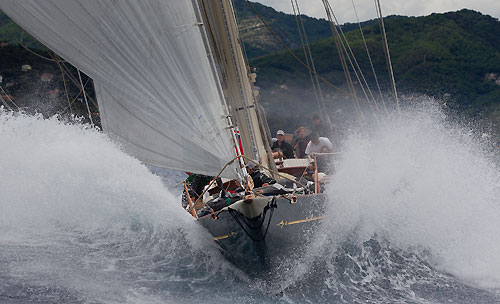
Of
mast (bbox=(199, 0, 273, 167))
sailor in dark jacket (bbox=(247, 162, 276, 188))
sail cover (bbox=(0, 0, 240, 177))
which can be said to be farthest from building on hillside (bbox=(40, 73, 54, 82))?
sail cover (bbox=(0, 0, 240, 177))

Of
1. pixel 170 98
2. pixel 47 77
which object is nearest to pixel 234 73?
pixel 170 98

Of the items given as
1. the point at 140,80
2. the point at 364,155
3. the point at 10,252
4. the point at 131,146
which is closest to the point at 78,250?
the point at 10,252

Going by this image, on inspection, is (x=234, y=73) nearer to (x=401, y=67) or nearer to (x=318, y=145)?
(x=318, y=145)

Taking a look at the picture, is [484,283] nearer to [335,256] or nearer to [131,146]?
[335,256]

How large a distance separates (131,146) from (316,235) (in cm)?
198

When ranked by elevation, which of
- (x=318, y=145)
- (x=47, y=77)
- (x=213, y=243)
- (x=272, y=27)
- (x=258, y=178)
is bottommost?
(x=213, y=243)

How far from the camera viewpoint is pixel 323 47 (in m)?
41.5

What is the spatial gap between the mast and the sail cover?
1196 millimetres

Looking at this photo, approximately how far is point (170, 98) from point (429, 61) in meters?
35.6

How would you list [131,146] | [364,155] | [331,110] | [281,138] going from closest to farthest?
[131,146]
[364,155]
[281,138]
[331,110]

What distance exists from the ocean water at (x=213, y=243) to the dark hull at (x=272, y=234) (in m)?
0.12

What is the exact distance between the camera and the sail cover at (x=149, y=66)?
521cm

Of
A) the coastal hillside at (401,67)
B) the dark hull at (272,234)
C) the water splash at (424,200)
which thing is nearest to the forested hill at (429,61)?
the coastal hillside at (401,67)

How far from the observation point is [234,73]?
24.6ft
